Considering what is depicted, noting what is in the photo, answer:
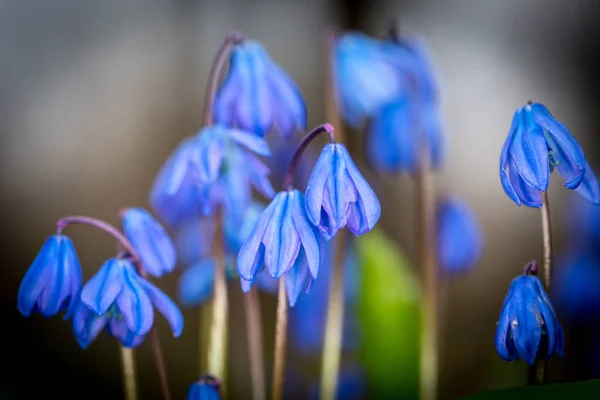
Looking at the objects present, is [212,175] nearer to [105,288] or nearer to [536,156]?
[105,288]

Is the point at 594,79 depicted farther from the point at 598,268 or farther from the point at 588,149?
the point at 598,268

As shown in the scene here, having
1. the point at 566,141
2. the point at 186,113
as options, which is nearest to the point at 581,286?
the point at 566,141

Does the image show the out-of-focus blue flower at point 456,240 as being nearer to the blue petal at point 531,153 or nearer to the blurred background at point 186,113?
the blurred background at point 186,113

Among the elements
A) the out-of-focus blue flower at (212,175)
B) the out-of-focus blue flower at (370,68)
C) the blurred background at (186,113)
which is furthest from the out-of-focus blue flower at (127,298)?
the blurred background at (186,113)

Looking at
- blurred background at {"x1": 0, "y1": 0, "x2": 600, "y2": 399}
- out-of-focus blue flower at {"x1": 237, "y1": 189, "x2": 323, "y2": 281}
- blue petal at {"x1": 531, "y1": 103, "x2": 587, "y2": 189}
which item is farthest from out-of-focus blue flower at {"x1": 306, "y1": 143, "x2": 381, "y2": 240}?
blurred background at {"x1": 0, "y1": 0, "x2": 600, "y2": 399}

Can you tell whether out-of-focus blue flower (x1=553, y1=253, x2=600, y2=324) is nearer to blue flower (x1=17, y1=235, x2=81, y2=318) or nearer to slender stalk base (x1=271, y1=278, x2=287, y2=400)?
slender stalk base (x1=271, y1=278, x2=287, y2=400)

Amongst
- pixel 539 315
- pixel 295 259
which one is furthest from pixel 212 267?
pixel 539 315
